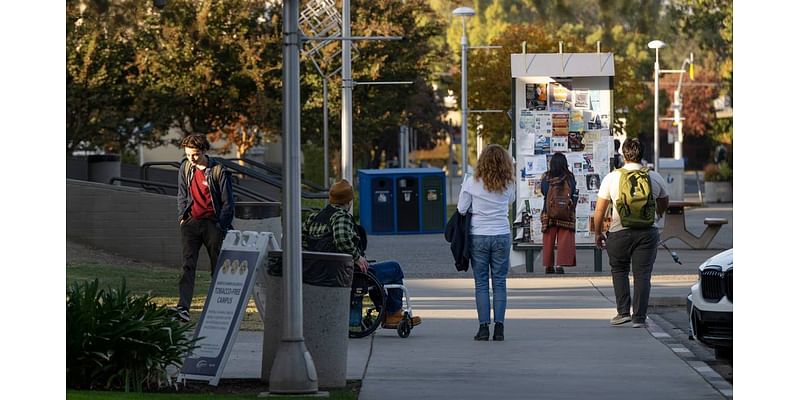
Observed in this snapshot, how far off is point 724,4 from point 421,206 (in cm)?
1047

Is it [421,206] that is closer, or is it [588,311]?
[588,311]

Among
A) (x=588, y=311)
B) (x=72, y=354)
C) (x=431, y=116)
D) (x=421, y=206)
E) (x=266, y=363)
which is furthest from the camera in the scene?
(x=431, y=116)

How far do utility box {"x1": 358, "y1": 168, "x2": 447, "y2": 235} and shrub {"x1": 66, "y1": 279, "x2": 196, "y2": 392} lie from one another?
20.0m

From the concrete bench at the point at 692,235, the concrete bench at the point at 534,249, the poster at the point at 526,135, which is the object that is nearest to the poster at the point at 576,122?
the poster at the point at 526,135

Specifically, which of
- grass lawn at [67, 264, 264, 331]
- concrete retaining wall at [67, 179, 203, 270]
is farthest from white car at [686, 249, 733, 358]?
concrete retaining wall at [67, 179, 203, 270]

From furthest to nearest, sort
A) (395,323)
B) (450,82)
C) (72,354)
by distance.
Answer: (450,82)
(395,323)
(72,354)

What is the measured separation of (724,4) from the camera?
35.5 meters

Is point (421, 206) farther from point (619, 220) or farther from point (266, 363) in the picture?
point (266, 363)

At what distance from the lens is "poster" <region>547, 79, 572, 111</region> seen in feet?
63.7

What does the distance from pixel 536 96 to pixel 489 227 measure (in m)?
7.55

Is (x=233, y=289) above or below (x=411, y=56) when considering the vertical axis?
below

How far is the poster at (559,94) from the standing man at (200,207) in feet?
23.8

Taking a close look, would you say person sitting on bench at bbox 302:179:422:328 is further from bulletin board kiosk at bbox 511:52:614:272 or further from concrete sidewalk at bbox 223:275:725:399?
bulletin board kiosk at bbox 511:52:614:272
